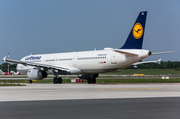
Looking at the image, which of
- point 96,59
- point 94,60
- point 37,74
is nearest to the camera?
point 96,59

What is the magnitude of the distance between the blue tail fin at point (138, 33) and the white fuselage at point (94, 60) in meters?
0.83

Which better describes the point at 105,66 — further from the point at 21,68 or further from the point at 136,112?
the point at 136,112

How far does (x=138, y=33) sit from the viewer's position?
124 feet

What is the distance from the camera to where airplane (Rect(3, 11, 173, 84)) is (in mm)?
37500

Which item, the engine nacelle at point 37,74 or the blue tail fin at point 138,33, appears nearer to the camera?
the blue tail fin at point 138,33

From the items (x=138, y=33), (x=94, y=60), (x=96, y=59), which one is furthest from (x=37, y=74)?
(x=138, y=33)

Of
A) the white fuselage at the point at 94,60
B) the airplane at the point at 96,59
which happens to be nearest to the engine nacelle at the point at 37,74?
the airplane at the point at 96,59

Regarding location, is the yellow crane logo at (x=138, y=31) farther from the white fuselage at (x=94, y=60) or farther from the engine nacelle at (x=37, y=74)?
the engine nacelle at (x=37, y=74)

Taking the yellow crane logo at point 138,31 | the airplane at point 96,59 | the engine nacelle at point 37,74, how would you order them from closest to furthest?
the airplane at point 96,59 → the yellow crane logo at point 138,31 → the engine nacelle at point 37,74

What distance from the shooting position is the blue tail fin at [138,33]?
37.5 metres

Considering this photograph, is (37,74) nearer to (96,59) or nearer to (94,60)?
(94,60)

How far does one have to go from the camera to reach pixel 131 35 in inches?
1505

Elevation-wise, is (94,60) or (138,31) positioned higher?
(138,31)

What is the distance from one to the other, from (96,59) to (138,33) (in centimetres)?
683
